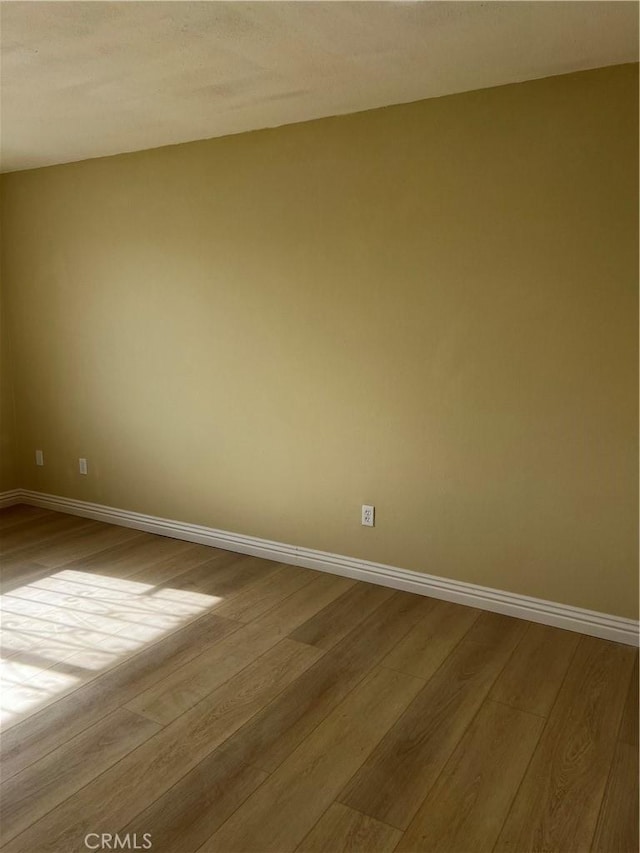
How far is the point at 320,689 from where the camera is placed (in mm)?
2441

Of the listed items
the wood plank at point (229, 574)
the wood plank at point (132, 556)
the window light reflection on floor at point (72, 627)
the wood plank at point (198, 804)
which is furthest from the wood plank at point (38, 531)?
the wood plank at point (198, 804)

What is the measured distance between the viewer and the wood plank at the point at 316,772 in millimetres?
1765

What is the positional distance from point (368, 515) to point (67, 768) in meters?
1.80

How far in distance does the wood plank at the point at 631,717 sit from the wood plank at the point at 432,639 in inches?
26.4

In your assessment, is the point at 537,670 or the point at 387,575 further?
the point at 387,575

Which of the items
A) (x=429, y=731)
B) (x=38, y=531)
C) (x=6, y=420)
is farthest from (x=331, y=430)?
(x=6, y=420)

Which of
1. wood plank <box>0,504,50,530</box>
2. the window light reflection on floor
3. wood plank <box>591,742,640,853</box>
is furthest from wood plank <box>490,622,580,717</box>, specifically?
Result: wood plank <box>0,504,50,530</box>

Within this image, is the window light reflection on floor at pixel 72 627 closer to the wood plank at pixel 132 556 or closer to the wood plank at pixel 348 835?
the wood plank at pixel 132 556

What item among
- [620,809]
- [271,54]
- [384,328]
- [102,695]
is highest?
[271,54]

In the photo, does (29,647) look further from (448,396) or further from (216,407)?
(448,396)

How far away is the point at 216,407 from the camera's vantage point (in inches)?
151

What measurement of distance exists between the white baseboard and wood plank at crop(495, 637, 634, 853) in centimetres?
16

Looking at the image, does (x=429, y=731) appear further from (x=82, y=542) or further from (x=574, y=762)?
(x=82, y=542)

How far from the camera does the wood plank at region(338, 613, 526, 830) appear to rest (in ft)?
6.23
